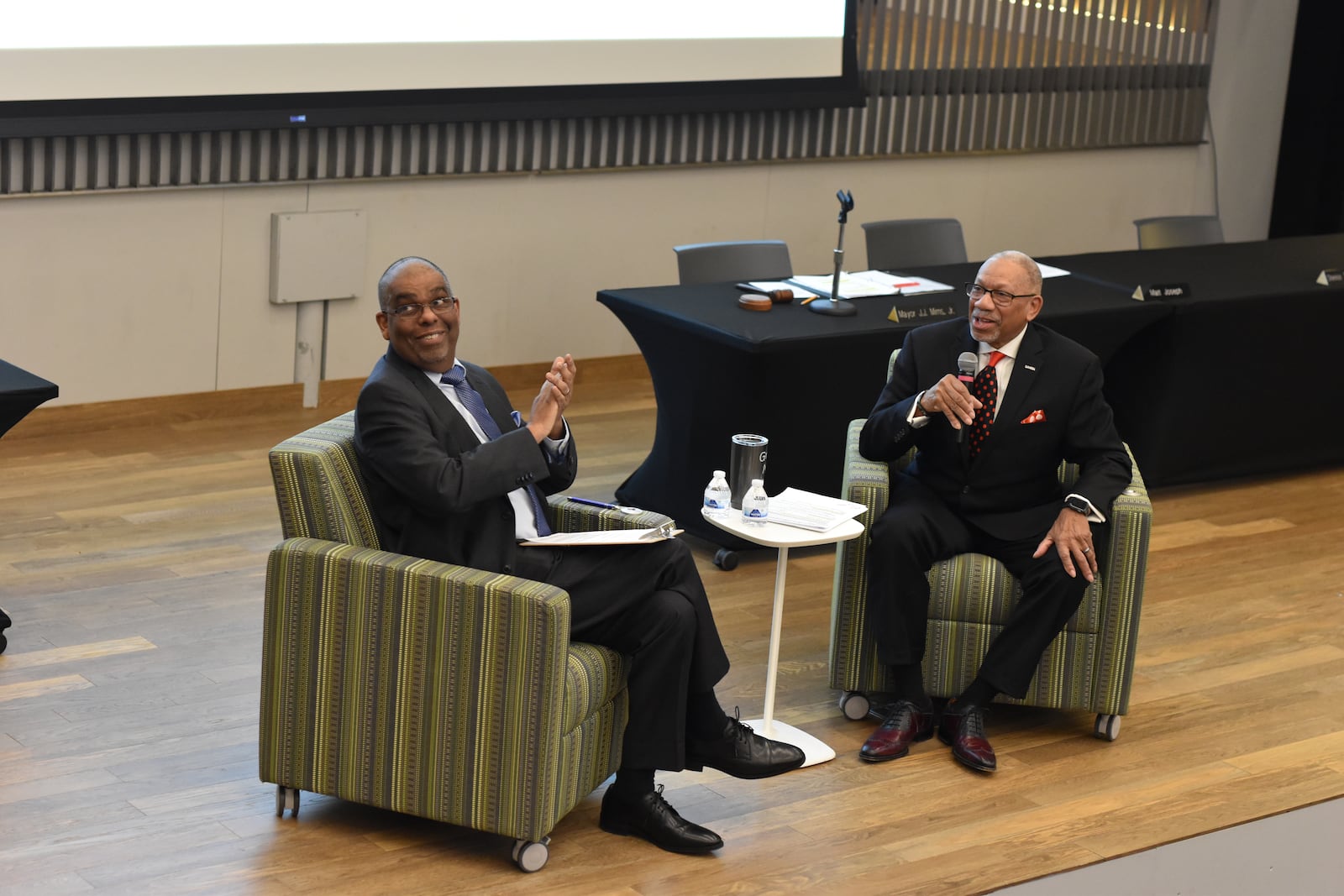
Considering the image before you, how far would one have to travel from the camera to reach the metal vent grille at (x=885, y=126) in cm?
678

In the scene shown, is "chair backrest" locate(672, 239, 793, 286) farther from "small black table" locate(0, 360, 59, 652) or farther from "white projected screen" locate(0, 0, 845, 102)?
"small black table" locate(0, 360, 59, 652)

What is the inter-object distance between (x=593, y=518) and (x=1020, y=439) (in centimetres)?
120

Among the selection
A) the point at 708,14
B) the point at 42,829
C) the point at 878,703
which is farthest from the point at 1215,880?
the point at 708,14

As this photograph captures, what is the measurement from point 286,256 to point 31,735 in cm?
328

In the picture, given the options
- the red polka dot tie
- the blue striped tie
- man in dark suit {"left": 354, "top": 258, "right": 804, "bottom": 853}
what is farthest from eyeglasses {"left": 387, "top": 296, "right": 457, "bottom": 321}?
the red polka dot tie

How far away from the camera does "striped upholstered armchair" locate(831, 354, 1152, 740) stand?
14.6 feet

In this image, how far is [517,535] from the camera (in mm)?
3986

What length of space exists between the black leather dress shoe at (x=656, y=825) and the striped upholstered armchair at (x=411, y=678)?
4.7 inches

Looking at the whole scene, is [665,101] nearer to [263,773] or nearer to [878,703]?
[878,703]

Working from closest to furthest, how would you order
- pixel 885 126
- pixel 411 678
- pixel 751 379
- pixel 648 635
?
pixel 411 678 < pixel 648 635 < pixel 751 379 < pixel 885 126

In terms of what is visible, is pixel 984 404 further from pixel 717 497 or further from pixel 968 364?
pixel 717 497

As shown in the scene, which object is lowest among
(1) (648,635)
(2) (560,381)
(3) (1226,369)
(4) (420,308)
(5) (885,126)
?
(1) (648,635)

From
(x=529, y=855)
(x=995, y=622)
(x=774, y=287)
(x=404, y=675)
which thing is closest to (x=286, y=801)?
(x=404, y=675)

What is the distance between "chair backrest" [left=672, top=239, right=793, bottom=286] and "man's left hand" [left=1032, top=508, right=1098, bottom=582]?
2.35 m
